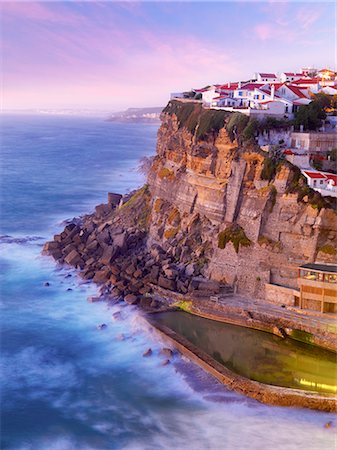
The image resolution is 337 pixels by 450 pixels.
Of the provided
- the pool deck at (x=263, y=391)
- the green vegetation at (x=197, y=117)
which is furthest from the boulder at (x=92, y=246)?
the pool deck at (x=263, y=391)

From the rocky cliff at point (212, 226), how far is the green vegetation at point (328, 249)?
0.04m

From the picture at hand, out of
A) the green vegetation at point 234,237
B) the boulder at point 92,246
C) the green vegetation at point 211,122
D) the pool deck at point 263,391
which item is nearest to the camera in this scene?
the pool deck at point 263,391

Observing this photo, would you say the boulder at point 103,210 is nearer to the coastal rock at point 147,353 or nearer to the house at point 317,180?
the house at point 317,180

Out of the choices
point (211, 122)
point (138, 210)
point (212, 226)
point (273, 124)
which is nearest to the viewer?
point (273, 124)

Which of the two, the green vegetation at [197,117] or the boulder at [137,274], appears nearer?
the boulder at [137,274]

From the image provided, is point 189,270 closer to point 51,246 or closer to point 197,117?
point 51,246

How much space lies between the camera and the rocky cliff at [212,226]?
1069 inches

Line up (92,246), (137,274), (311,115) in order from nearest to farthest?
(137,274) < (311,115) < (92,246)

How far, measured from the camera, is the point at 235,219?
98.6 feet

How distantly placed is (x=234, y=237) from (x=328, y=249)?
5.11 metres

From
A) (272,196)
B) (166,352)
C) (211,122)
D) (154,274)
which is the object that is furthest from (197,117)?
(166,352)

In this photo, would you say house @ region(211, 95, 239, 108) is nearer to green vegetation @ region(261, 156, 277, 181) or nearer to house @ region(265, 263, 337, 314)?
green vegetation @ region(261, 156, 277, 181)

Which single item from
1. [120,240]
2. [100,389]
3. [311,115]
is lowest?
[100,389]

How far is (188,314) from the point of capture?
89.6 ft
